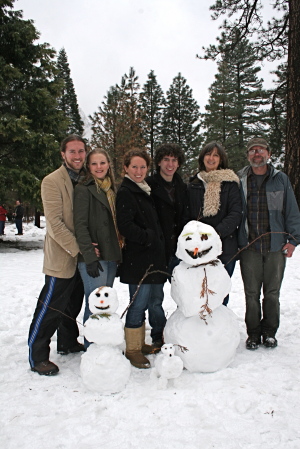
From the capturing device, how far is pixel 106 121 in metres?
18.2

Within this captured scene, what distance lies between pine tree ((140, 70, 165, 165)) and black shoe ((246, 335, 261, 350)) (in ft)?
84.8

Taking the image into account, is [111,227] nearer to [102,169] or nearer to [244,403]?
[102,169]

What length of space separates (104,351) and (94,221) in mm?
1172

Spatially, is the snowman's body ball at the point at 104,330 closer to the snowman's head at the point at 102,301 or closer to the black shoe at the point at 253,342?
the snowman's head at the point at 102,301

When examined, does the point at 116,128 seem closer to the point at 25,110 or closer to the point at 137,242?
the point at 25,110

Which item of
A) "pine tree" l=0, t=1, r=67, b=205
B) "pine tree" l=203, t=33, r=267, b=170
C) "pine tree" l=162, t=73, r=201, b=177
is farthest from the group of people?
"pine tree" l=162, t=73, r=201, b=177

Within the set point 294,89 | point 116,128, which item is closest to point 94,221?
point 294,89

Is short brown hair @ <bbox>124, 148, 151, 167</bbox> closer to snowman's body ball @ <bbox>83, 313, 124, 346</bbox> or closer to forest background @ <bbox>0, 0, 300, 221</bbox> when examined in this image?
snowman's body ball @ <bbox>83, 313, 124, 346</bbox>

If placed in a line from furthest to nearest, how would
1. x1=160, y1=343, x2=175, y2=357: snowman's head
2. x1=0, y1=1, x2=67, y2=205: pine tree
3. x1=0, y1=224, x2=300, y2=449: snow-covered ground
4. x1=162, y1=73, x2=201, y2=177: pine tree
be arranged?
1. x1=162, y1=73, x2=201, y2=177: pine tree
2. x1=0, y1=1, x2=67, y2=205: pine tree
3. x1=160, y1=343, x2=175, y2=357: snowman's head
4. x1=0, y1=224, x2=300, y2=449: snow-covered ground

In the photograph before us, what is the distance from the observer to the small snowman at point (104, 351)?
8.84ft

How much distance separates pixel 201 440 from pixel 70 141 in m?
2.74

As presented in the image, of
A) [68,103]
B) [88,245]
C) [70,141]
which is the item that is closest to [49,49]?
[70,141]

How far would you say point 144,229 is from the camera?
323 centimetres

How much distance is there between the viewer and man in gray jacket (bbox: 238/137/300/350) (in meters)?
3.56
